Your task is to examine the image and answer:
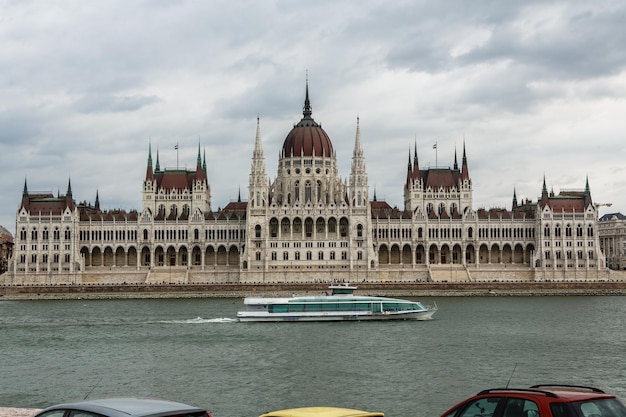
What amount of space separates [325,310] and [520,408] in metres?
59.7

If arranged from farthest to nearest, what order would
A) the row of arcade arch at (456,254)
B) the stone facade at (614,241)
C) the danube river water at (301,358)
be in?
1. the stone facade at (614,241)
2. the row of arcade arch at (456,254)
3. the danube river water at (301,358)

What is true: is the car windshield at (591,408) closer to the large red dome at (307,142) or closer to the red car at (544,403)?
the red car at (544,403)

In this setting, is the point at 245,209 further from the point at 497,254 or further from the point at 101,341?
the point at 101,341

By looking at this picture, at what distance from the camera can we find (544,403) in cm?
1116

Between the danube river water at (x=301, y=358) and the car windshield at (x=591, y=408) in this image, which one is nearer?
the car windshield at (x=591, y=408)

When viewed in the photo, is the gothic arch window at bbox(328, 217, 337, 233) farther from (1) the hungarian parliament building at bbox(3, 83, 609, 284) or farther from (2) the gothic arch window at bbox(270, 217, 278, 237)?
(2) the gothic arch window at bbox(270, 217, 278, 237)

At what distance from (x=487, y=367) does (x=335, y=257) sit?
8342cm

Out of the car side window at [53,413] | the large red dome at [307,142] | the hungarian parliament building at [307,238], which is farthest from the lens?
the large red dome at [307,142]

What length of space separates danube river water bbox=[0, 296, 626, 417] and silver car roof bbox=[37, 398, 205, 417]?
1822 centimetres

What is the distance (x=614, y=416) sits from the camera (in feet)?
36.7

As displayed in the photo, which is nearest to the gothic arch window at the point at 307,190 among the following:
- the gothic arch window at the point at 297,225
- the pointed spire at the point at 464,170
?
the gothic arch window at the point at 297,225

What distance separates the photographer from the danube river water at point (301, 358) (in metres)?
33.7

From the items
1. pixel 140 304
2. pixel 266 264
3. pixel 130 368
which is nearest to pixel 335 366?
pixel 130 368

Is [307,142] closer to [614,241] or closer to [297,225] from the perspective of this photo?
[297,225]
